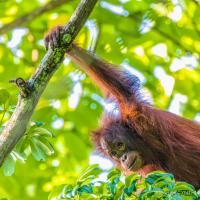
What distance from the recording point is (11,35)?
24.1 feet

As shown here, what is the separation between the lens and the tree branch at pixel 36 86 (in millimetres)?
3211

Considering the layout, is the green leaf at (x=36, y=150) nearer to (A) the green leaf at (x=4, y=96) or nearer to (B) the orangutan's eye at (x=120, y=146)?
(A) the green leaf at (x=4, y=96)

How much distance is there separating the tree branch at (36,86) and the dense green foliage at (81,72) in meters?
1.74

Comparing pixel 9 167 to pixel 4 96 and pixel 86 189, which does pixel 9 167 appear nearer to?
pixel 4 96

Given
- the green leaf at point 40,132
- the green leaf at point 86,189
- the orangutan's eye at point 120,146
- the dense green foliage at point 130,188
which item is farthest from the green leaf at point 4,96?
the orangutan's eye at point 120,146

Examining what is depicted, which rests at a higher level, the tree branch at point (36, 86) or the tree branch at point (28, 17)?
the tree branch at point (36, 86)

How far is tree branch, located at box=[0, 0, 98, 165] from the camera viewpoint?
3211mm

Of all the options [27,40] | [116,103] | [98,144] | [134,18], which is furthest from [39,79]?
[27,40]

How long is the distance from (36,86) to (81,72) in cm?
236

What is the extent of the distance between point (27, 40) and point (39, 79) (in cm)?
398

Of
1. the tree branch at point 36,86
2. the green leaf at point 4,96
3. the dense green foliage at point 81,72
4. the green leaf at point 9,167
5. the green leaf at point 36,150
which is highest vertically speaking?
the tree branch at point 36,86

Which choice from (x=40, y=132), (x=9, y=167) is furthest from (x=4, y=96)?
(x=9, y=167)

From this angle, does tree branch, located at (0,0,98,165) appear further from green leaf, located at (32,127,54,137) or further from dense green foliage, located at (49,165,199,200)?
dense green foliage, located at (49,165,199,200)

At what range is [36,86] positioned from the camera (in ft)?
11.1
